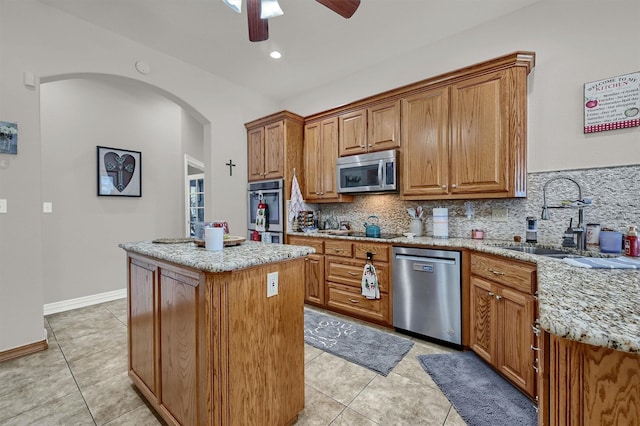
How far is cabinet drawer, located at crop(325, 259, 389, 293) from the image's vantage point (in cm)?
275

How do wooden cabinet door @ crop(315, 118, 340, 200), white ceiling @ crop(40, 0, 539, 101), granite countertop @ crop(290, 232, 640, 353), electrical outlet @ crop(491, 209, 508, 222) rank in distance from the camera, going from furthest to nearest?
1. wooden cabinet door @ crop(315, 118, 340, 200)
2. electrical outlet @ crop(491, 209, 508, 222)
3. white ceiling @ crop(40, 0, 539, 101)
4. granite countertop @ crop(290, 232, 640, 353)

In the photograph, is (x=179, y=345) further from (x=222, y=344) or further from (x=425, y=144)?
(x=425, y=144)

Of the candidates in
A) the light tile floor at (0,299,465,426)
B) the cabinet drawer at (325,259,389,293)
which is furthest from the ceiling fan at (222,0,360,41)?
the light tile floor at (0,299,465,426)

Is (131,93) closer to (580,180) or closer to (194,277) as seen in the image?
(194,277)

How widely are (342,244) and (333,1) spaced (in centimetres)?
215

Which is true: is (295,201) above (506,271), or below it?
above

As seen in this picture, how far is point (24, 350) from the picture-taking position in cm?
229

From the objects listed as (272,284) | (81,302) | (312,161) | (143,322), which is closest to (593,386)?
(272,284)

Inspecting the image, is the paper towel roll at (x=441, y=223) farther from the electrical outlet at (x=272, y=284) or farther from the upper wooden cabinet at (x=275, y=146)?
the electrical outlet at (x=272, y=284)

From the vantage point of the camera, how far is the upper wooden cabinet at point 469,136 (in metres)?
2.32

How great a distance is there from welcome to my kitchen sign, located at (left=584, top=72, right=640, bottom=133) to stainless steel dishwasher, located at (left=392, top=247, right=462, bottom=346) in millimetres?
1484

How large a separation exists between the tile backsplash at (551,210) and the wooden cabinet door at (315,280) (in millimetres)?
910

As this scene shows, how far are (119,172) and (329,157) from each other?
290 centimetres

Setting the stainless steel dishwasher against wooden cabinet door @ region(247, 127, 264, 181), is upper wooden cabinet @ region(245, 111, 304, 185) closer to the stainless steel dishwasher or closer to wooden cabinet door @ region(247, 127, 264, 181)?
wooden cabinet door @ region(247, 127, 264, 181)
